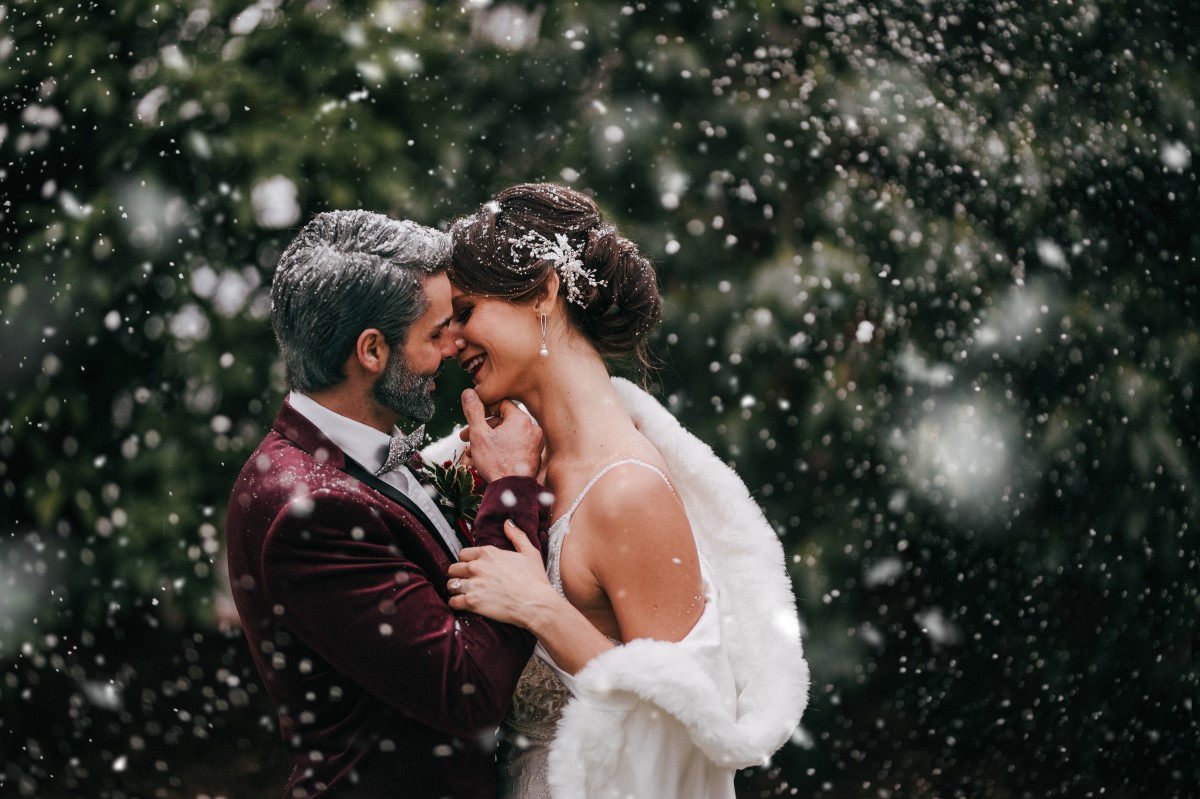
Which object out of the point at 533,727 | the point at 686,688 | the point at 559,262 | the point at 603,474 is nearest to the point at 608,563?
the point at 603,474

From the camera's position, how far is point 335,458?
74.2 inches

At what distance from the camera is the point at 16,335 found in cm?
344

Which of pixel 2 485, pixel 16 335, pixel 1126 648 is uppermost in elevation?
pixel 16 335

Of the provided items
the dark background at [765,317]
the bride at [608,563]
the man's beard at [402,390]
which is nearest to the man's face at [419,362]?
the man's beard at [402,390]

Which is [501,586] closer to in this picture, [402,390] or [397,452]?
[397,452]

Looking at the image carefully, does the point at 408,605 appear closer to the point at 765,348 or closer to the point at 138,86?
the point at 765,348

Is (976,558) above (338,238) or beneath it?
beneath

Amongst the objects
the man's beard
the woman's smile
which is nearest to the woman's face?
the woman's smile

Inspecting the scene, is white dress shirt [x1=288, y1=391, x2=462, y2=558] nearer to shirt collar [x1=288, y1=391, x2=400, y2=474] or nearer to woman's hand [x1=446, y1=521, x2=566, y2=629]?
shirt collar [x1=288, y1=391, x2=400, y2=474]

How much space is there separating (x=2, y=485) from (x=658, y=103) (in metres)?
2.60

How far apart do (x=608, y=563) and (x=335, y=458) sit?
22.1 inches

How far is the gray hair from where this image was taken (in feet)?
6.34

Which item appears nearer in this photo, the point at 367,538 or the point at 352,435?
the point at 367,538

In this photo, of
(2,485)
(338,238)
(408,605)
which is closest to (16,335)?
(2,485)
